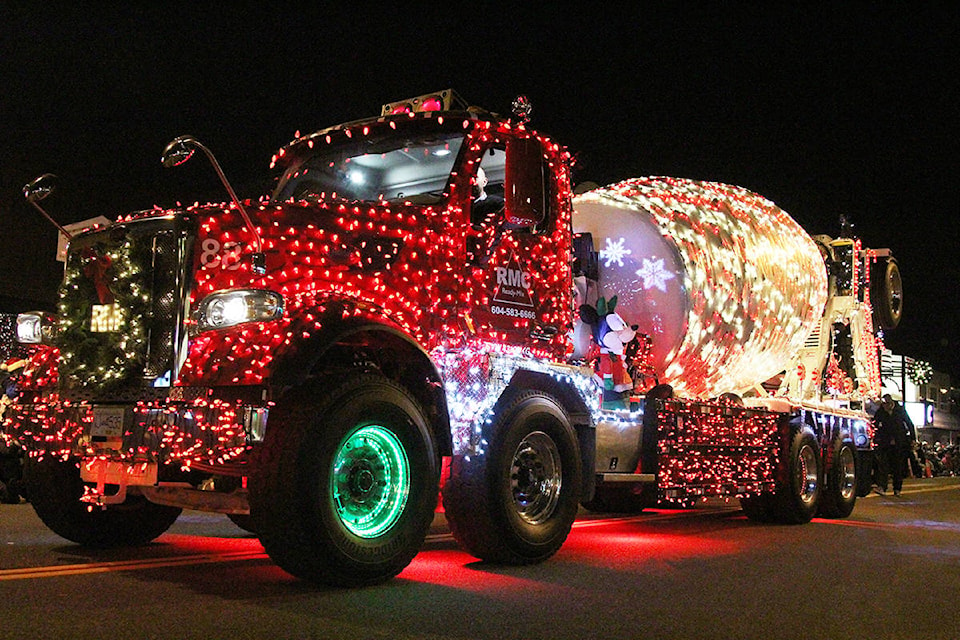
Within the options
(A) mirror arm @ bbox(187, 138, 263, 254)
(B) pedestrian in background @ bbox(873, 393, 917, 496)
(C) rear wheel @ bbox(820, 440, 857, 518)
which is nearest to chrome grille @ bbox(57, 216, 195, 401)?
(A) mirror arm @ bbox(187, 138, 263, 254)

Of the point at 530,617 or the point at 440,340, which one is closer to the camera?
the point at 530,617

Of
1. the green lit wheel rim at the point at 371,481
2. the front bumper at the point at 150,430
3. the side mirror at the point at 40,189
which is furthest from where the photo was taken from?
the side mirror at the point at 40,189

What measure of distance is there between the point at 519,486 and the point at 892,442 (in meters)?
13.0

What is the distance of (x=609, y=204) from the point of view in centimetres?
982

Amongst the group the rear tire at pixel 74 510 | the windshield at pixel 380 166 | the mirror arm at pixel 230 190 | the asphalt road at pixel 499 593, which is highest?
the windshield at pixel 380 166

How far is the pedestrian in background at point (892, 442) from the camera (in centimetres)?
1797

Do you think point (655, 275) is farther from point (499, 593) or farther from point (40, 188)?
point (40, 188)

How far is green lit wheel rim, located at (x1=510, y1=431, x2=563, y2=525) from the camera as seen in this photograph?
23.7 ft

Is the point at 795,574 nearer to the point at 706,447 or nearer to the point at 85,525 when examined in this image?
the point at 706,447

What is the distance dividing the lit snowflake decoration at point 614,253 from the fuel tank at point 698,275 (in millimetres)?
12

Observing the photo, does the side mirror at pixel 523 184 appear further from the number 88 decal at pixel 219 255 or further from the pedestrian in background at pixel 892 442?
the pedestrian in background at pixel 892 442

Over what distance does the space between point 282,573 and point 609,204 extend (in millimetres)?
5176

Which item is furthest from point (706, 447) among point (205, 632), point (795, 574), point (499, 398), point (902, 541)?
point (205, 632)

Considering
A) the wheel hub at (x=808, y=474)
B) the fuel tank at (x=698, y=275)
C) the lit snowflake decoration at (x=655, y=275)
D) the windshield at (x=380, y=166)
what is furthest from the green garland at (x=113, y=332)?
the wheel hub at (x=808, y=474)
